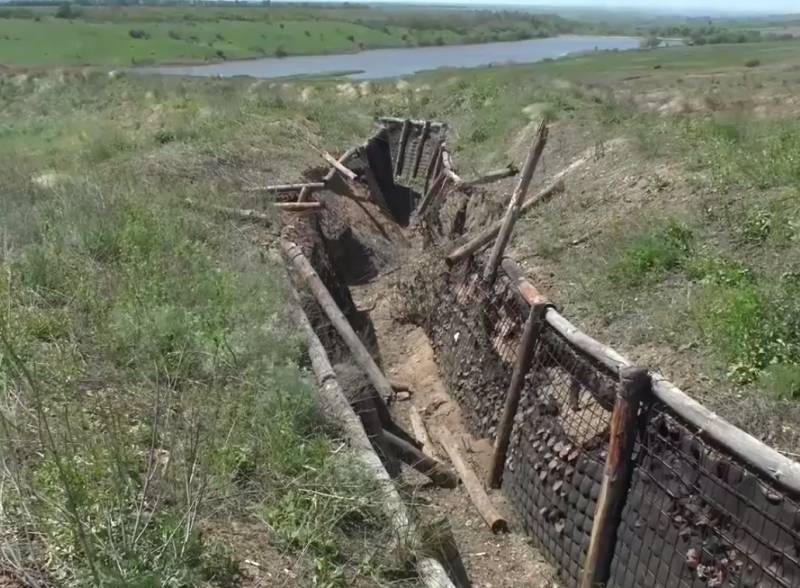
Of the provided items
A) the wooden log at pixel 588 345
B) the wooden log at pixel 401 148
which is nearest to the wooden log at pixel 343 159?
the wooden log at pixel 401 148

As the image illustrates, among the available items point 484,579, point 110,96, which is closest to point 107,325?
point 484,579

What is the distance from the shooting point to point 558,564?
657 centimetres

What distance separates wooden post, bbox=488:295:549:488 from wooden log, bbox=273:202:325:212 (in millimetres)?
5641

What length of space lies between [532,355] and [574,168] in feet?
20.9

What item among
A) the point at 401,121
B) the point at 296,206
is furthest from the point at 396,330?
the point at 401,121

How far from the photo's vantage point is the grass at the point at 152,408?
3938 mm

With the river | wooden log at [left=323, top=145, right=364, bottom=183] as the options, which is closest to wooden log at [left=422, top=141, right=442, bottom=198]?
wooden log at [left=323, top=145, right=364, bottom=183]

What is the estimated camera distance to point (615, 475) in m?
5.68

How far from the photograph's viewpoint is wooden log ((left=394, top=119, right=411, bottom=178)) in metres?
20.4

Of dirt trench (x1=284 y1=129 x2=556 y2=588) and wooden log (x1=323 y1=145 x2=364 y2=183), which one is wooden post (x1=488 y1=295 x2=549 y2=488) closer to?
dirt trench (x1=284 y1=129 x2=556 y2=588)

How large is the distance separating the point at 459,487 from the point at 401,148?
1387 centimetres

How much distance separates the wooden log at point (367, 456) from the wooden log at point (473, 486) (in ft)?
5.87

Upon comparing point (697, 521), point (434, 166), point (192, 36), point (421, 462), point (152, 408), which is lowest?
point (192, 36)

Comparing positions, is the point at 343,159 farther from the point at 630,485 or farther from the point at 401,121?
the point at 630,485
